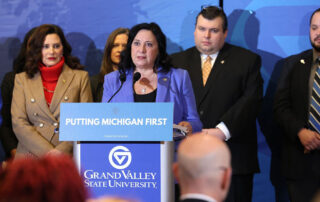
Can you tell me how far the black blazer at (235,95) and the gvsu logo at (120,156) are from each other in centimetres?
201

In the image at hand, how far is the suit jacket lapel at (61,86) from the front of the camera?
4250 mm

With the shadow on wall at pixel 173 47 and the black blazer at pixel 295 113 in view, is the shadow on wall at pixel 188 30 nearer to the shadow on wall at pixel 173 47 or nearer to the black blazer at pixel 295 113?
the shadow on wall at pixel 173 47

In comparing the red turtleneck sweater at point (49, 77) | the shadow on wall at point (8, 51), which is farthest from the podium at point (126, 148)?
the shadow on wall at point (8, 51)

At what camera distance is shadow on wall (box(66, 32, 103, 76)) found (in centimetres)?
557

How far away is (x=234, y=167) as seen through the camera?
15.3ft

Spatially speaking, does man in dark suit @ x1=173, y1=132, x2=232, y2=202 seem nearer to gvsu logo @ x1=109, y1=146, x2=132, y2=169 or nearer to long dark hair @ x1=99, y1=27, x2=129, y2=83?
gvsu logo @ x1=109, y1=146, x2=132, y2=169

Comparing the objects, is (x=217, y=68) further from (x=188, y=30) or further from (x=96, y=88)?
(x=96, y=88)

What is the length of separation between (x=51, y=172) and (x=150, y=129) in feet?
5.10

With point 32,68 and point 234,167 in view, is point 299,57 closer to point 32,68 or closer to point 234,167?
point 234,167

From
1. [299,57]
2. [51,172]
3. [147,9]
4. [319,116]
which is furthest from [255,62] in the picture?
[51,172]

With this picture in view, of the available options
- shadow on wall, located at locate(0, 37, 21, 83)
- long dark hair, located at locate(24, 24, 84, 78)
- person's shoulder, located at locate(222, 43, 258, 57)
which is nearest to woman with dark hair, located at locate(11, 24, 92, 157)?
long dark hair, located at locate(24, 24, 84, 78)

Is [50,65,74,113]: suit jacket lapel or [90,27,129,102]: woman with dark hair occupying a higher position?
[90,27,129,102]: woman with dark hair

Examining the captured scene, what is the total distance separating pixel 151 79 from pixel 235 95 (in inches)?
54.8

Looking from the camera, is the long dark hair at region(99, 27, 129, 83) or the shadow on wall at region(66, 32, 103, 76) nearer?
the long dark hair at region(99, 27, 129, 83)
